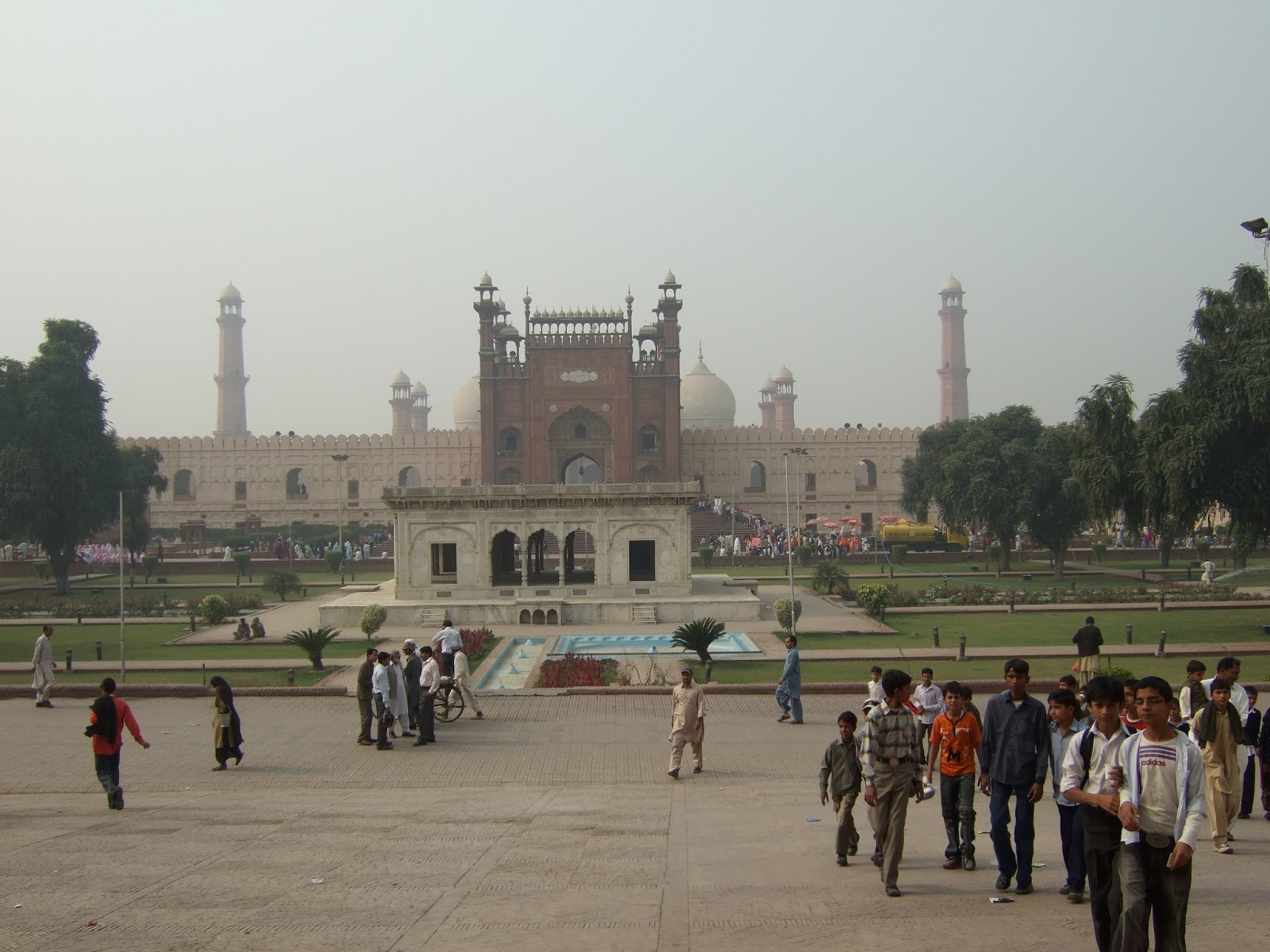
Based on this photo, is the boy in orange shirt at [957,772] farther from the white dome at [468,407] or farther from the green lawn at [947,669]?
the white dome at [468,407]

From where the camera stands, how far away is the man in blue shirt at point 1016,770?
6730 millimetres

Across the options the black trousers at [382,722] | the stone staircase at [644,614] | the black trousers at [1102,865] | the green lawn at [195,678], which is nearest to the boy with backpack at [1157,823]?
the black trousers at [1102,865]

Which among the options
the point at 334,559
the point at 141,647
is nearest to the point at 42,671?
the point at 141,647

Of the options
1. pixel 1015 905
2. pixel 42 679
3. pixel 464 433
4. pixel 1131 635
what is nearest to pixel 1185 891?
pixel 1015 905

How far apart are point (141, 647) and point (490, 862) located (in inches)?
707

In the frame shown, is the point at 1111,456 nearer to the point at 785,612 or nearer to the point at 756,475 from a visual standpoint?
the point at 785,612

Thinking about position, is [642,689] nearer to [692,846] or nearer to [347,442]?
[692,846]

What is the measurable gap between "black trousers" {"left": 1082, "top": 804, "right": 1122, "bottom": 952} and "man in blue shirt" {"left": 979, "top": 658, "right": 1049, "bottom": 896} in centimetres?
104

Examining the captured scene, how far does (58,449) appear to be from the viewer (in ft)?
122

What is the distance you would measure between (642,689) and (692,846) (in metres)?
8.81

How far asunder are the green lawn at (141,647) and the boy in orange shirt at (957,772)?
1511 centimetres

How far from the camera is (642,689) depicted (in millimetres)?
16828

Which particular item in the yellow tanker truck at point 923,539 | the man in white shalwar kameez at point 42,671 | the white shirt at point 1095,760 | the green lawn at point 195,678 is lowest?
the green lawn at point 195,678

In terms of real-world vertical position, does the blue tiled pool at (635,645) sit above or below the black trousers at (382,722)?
below
